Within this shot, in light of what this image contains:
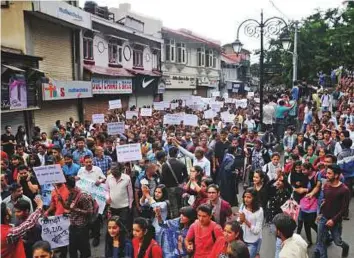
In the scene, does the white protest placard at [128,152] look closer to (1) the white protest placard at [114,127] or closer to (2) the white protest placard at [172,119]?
(1) the white protest placard at [114,127]

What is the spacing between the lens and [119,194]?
7242mm

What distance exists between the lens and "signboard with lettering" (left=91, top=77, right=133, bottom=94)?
2248 centimetres

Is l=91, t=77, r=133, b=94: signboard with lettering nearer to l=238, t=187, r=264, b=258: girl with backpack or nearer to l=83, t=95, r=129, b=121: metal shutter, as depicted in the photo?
l=83, t=95, r=129, b=121: metal shutter

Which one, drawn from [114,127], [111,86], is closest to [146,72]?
[111,86]

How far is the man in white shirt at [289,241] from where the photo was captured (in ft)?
14.3

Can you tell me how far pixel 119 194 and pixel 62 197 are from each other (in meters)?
0.91

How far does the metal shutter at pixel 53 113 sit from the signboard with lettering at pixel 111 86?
5.95 feet

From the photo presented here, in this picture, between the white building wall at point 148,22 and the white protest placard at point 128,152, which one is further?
the white building wall at point 148,22

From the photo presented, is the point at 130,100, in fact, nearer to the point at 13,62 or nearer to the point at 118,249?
the point at 13,62

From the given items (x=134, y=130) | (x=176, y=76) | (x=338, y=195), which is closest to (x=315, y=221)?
(x=338, y=195)

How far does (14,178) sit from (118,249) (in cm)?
334

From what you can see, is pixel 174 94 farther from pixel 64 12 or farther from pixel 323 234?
pixel 323 234

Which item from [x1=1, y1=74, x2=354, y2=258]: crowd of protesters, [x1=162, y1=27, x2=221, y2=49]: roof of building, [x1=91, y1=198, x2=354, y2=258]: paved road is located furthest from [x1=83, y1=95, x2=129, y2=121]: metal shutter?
[x1=91, y1=198, x2=354, y2=258]: paved road

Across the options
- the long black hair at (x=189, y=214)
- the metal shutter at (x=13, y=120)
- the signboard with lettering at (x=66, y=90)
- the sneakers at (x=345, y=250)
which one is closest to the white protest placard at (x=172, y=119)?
the metal shutter at (x=13, y=120)
